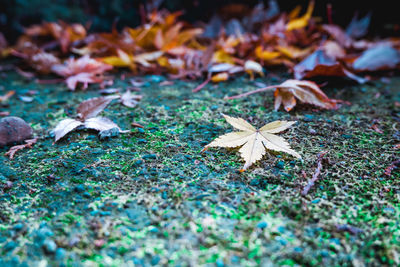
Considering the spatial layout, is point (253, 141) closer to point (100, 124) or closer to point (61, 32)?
point (100, 124)

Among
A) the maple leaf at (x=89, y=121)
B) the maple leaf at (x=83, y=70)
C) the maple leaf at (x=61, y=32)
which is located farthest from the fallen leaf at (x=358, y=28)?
the maple leaf at (x=61, y=32)

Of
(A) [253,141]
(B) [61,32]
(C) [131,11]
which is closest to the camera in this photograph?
(A) [253,141]

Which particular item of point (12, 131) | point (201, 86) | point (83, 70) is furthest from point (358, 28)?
point (12, 131)

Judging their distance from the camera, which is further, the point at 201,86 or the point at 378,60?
the point at 378,60

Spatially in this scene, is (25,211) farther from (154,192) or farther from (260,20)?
(260,20)

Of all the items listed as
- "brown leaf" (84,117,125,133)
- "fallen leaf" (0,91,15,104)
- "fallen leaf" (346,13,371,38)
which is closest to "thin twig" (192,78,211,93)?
"brown leaf" (84,117,125,133)

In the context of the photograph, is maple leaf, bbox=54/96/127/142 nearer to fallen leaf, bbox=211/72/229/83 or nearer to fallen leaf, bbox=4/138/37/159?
fallen leaf, bbox=4/138/37/159

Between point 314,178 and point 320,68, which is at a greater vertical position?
point 320,68
